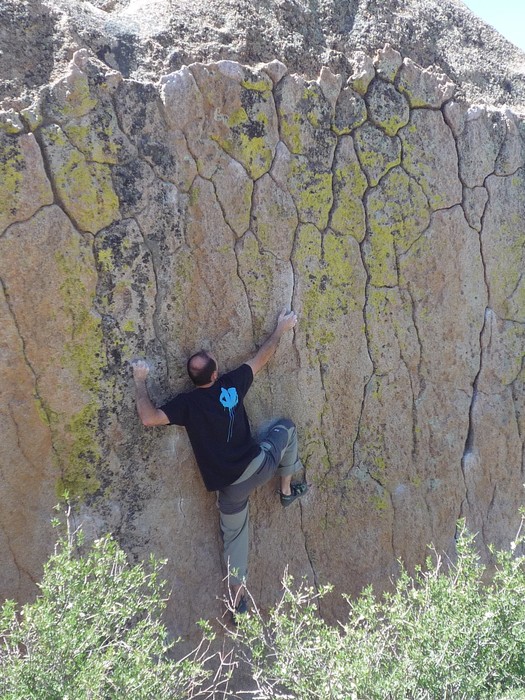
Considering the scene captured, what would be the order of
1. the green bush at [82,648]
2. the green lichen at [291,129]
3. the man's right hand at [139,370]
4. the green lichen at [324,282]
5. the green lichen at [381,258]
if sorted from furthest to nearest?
1. the green lichen at [381,258]
2. the green lichen at [324,282]
3. the green lichen at [291,129]
4. the man's right hand at [139,370]
5. the green bush at [82,648]

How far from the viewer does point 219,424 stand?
9.37 feet

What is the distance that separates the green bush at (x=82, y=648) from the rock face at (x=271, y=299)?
22.3 inches

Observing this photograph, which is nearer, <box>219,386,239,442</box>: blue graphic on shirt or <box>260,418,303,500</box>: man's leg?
<box>219,386,239,442</box>: blue graphic on shirt

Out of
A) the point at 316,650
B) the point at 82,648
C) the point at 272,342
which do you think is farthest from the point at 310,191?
the point at 82,648

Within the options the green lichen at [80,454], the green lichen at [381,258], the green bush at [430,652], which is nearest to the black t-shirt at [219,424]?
the green lichen at [80,454]

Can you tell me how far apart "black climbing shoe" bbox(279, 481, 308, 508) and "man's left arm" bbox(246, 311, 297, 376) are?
57cm

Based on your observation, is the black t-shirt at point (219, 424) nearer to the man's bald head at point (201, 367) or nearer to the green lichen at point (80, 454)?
the man's bald head at point (201, 367)

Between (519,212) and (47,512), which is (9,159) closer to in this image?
(47,512)

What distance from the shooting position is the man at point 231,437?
2807 mm

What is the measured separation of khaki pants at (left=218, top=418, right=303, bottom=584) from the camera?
2.97 m

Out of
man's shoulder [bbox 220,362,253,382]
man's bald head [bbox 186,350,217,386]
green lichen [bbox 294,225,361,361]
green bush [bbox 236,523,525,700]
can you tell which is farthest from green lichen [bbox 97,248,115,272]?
green bush [bbox 236,523,525,700]

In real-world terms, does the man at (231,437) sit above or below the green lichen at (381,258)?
below

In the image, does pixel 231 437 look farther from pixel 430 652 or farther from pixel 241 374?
pixel 430 652

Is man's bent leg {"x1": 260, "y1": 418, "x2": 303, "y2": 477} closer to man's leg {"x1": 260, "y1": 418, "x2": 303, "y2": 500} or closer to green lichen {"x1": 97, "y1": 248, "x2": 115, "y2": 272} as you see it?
man's leg {"x1": 260, "y1": 418, "x2": 303, "y2": 500}
